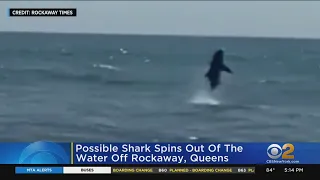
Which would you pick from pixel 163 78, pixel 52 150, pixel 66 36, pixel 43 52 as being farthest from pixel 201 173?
pixel 43 52

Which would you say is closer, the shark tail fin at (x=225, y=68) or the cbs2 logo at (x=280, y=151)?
the cbs2 logo at (x=280, y=151)

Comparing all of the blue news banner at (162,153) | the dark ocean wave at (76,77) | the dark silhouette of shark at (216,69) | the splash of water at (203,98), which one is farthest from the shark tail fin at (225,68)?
the blue news banner at (162,153)

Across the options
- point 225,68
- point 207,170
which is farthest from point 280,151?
point 225,68

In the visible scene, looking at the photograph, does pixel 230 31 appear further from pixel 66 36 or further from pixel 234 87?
pixel 66 36

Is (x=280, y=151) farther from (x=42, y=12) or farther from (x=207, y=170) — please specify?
(x=42, y=12)

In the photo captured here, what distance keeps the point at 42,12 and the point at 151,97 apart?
551 mm

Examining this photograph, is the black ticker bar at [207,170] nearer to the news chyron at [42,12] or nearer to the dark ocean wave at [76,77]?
the dark ocean wave at [76,77]

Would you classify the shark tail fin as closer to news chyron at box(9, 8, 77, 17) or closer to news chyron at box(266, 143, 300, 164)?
news chyron at box(266, 143, 300, 164)

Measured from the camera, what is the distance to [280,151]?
2.24 meters

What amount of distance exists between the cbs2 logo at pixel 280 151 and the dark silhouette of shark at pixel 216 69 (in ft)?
1.13

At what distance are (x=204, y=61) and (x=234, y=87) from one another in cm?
22

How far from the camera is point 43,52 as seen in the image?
2.57m

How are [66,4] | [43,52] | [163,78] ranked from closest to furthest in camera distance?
1. [66,4]
2. [163,78]
3. [43,52]

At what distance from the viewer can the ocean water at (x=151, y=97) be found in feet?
7.34
